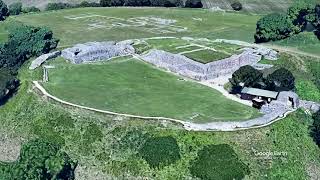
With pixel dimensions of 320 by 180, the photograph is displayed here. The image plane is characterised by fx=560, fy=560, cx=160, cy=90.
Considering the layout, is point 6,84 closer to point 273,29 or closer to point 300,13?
point 273,29

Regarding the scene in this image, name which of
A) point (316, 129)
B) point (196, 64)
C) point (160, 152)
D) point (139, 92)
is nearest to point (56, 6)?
point (196, 64)

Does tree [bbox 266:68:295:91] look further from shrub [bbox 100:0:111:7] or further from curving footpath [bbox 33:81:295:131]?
shrub [bbox 100:0:111:7]

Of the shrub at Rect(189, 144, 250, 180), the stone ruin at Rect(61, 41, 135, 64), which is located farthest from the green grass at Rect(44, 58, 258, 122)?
the shrub at Rect(189, 144, 250, 180)

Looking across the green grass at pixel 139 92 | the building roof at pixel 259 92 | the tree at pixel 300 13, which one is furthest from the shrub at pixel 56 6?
the building roof at pixel 259 92

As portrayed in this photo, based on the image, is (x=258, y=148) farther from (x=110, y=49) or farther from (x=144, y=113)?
(x=110, y=49)

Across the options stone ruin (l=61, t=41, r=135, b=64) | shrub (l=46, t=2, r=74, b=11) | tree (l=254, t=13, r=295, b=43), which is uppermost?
tree (l=254, t=13, r=295, b=43)

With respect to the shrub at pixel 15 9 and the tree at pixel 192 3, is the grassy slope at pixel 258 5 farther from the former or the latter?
the shrub at pixel 15 9
